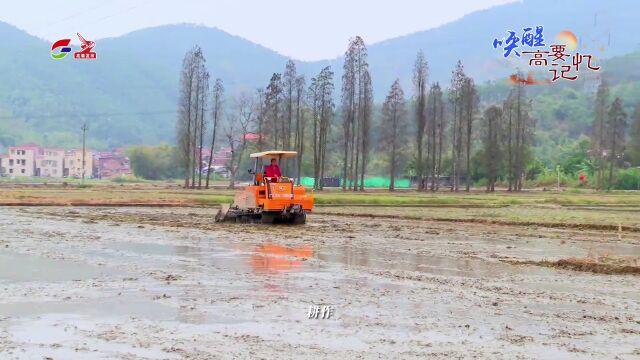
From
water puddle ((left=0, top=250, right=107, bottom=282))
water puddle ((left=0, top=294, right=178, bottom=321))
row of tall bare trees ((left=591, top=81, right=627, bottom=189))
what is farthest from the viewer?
row of tall bare trees ((left=591, top=81, right=627, bottom=189))

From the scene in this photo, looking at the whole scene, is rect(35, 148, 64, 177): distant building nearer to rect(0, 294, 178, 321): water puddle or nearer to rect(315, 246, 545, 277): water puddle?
rect(315, 246, 545, 277): water puddle

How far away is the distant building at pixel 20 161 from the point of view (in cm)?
16662

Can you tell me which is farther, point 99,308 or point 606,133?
point 606,133

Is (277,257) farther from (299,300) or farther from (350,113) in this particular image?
(350,113)

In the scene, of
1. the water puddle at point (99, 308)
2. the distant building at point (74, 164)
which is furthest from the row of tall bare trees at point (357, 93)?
the distant building at point (74, 164)

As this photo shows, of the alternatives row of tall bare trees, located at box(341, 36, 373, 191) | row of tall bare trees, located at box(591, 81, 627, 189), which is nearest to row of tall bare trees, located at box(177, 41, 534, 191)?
row of tall bare trees, located at box(341, 36, 373, 191)

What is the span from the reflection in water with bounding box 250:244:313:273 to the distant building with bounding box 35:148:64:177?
15905 centimetres

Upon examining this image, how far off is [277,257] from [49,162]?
164 metres

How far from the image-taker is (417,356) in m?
8.71

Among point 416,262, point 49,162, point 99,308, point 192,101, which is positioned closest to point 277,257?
point 416,262

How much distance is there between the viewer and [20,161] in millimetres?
166750

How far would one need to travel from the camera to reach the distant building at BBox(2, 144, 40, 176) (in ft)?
547

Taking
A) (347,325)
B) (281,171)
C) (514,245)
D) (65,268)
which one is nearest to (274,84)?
(281,171)

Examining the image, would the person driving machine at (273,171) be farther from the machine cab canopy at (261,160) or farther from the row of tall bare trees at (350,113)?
the row of tall bare trees at (350,113)
